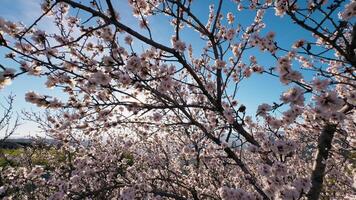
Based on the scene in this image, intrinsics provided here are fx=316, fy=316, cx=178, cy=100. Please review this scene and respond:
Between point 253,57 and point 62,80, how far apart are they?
12.6 feet

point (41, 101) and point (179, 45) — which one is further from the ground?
point (179, 45)

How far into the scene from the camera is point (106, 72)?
466 centimetres

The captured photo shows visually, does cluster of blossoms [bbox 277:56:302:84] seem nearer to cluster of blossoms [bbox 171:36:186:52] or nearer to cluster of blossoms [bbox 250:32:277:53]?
cluster of blossoms [bbox 250:32:277:53]

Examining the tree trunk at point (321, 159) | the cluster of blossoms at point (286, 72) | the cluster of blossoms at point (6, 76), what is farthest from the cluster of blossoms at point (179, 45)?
the tree trunk at point (321, 159)

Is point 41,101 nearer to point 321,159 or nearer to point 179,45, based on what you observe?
point 179,45

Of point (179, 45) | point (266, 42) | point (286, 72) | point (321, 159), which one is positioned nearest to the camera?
point (286, 72)

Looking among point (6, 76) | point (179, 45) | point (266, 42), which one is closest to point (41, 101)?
point (6, 76)

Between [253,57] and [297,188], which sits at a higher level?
[253,57]

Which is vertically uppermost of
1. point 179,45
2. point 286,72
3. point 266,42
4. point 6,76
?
point 266,42

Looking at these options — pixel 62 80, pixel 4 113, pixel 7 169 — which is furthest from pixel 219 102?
pixel 4 113

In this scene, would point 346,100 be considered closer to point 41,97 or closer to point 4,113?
point 41,97

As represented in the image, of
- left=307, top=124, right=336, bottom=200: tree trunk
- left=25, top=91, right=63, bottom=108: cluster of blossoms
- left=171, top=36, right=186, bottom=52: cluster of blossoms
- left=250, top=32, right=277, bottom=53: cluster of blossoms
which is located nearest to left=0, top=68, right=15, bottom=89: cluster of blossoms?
left=25, top=91, right=63, bottom=108: cluster of blossoms

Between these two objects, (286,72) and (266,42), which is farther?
(266,42)

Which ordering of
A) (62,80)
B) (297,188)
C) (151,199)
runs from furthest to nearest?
(151,199) → (62,80) → (297,188)
